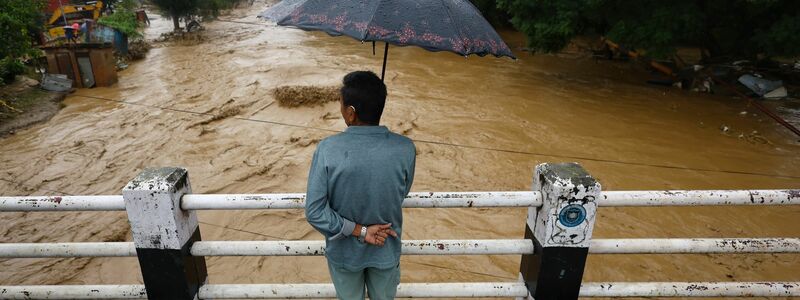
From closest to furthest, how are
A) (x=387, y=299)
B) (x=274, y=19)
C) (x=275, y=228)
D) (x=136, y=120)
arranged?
1. (x=387, y=299)
2. (x=274, y=19)
3. (x=275, y=228)
4. (x=136, y=120)

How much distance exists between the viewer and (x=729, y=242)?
2174 millimetres

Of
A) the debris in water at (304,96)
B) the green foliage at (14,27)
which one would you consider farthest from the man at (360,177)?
the green foliage at (14,27)

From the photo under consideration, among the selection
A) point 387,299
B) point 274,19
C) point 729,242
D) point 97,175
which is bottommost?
point 97,175

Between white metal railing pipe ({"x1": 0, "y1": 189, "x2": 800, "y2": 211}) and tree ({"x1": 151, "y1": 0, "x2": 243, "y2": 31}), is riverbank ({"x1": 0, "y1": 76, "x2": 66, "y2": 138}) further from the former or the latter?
tree ({"x1": 151, "y1": 0, "x2": 243, "y2": 31})

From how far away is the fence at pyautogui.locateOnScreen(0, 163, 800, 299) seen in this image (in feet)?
6.46

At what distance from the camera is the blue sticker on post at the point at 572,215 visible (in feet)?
6.48

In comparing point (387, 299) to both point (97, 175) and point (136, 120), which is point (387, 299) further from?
point (136, 120)

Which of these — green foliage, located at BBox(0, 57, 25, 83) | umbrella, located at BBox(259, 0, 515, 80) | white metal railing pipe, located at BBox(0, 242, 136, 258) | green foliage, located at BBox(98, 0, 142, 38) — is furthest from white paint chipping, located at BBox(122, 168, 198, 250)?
green foliage, located at BBox(98, 0, 142, 38)

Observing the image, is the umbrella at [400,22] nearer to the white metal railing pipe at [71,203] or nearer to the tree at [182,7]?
the white metal railing pipe at [71,203]

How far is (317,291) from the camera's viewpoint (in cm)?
229

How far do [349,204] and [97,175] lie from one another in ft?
21.6

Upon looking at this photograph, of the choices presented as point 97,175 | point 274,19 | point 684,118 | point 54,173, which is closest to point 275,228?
point 274,19

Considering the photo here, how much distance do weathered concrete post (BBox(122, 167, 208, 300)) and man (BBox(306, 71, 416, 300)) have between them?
655 mm

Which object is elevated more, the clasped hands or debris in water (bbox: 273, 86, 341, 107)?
the clasped hands
